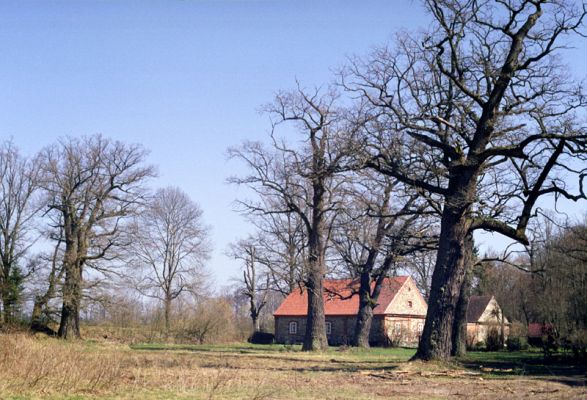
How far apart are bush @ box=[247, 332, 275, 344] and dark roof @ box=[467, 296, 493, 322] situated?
60.9ft

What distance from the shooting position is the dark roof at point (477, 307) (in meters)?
62.2

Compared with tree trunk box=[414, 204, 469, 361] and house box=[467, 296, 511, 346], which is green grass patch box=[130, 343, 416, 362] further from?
house box=[467, 296, 511, 346]

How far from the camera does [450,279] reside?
21.8 metres

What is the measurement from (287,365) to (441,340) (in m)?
5.58

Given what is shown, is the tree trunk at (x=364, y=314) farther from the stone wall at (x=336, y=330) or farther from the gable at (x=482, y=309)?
the gable at (x=482, y=309)

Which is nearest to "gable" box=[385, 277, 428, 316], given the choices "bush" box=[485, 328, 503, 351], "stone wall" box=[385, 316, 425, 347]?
"stone wall" box=[385, 316, 425, 347]

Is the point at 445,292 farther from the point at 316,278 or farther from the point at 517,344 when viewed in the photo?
the point at 517,344

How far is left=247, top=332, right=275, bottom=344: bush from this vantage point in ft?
193

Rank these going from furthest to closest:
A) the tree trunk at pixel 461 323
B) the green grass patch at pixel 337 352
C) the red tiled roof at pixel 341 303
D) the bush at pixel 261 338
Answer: the bush at pixel 261 338, the red tiled roof at pixel 341 303, the green grass patch at pixel 337 352, the tree trunk at pixel 461 323

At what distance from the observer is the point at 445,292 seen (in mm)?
21750

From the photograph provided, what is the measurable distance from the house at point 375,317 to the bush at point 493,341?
9243 mm

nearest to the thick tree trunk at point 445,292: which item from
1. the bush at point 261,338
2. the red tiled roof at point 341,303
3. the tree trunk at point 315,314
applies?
the tree trunk at point 315,314

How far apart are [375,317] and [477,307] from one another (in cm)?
1198

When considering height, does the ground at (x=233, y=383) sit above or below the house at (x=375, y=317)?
below
